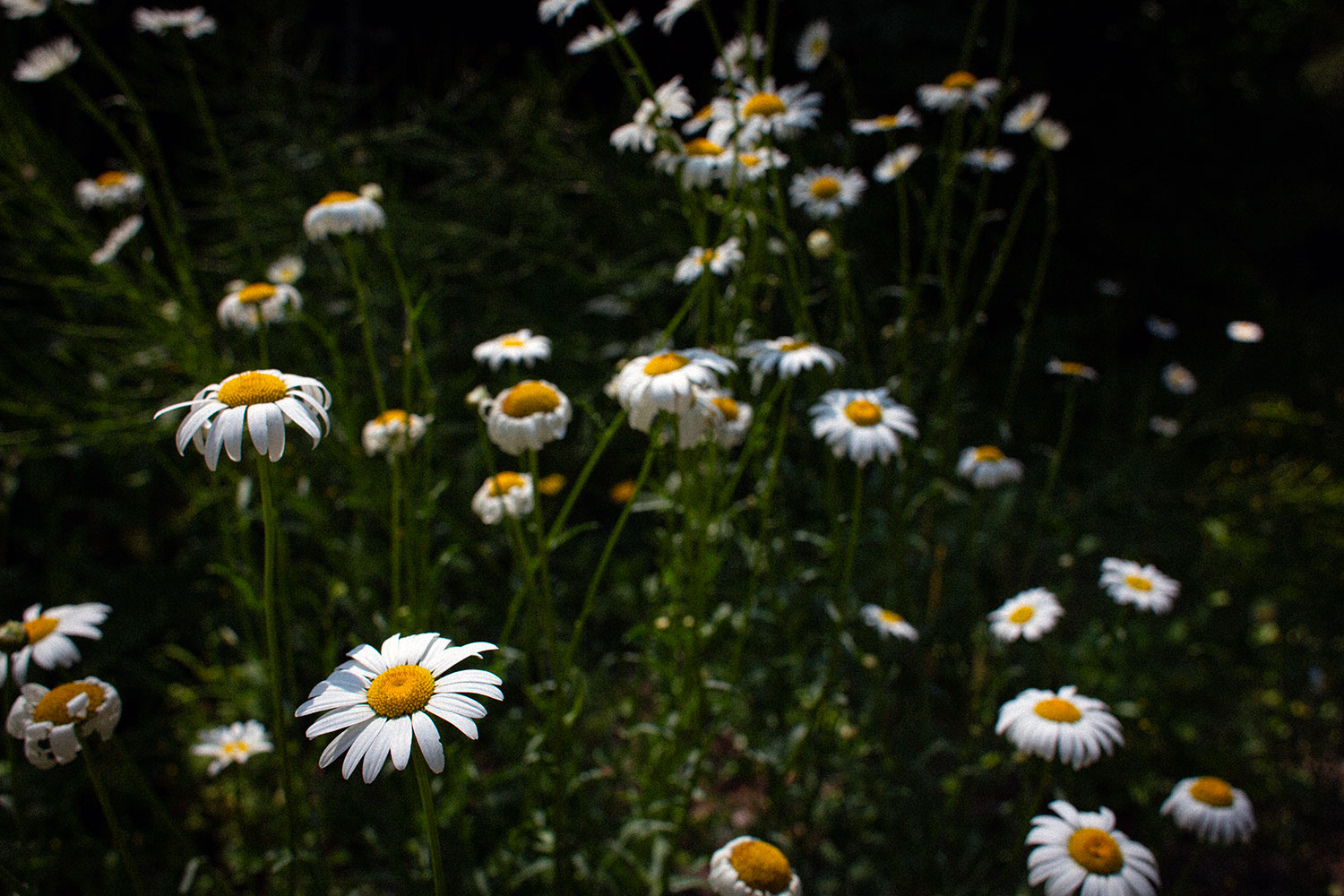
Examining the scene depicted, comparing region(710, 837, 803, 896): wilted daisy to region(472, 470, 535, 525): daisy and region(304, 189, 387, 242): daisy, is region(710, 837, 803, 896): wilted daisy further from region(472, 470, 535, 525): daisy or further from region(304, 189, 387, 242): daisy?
region(304, 189, 387, 242): daisy

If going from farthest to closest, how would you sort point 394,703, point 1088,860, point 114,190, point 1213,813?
point 114,190 < point 1213,813 < point 1088,860 < point 394,703

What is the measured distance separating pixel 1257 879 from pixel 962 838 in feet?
2.77

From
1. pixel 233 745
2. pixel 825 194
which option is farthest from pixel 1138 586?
pixel 233 745

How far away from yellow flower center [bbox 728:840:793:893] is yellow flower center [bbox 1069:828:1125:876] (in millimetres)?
414

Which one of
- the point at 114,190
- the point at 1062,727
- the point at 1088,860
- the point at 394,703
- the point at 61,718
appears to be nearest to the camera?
the point at 394,703

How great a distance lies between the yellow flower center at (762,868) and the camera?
109cm

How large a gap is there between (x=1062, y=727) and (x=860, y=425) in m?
0.57

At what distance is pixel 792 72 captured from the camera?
3.78 meters

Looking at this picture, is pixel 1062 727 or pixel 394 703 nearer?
pixel 394 703

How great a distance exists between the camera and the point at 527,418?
1205mm

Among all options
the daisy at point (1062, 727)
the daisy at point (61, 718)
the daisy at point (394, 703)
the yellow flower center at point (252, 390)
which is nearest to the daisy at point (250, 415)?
the yellow flower center at point (252, 390)

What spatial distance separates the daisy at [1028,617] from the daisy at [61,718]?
1.49 metres

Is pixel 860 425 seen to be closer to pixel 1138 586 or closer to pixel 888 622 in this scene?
pixel 888 622

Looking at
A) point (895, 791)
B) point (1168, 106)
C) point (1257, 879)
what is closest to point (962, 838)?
point (895, 791)
